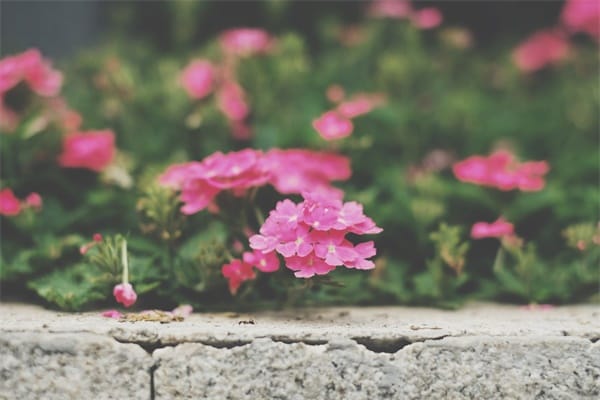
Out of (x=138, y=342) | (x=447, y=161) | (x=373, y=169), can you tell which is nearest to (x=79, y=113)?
(x=373, y=169)

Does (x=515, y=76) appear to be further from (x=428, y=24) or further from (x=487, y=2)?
(x=487, y=2)

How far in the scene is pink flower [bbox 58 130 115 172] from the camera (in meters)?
2.31

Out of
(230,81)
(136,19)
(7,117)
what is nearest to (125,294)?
(7,117)

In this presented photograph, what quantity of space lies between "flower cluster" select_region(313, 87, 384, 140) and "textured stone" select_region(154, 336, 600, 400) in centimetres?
87

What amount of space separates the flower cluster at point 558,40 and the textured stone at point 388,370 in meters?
1.99

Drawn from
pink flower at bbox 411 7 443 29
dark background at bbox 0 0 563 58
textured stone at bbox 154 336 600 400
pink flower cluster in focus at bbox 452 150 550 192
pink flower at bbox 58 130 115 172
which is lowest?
textured stone at bbox 154 336 600 400

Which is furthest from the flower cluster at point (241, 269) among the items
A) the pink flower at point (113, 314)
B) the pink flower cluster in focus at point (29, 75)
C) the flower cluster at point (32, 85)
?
the pink flower cluster in focus at point (29, 75)

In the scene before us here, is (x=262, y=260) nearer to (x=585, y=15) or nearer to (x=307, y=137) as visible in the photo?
(x=307, y=137)

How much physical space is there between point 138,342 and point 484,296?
0.94 metres

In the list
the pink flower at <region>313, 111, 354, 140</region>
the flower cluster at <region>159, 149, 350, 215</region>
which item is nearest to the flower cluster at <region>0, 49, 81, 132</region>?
the flower cluster at <region>159, 149, 350, 215</region>

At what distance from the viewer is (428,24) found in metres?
3.29

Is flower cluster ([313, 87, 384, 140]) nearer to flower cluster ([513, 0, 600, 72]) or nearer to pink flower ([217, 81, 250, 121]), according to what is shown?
pink flower ([217, 81, 250, 121])

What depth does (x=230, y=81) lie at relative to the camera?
112 inches

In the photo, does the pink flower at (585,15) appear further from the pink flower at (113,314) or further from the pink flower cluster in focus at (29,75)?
the pink flower at (113,314)
